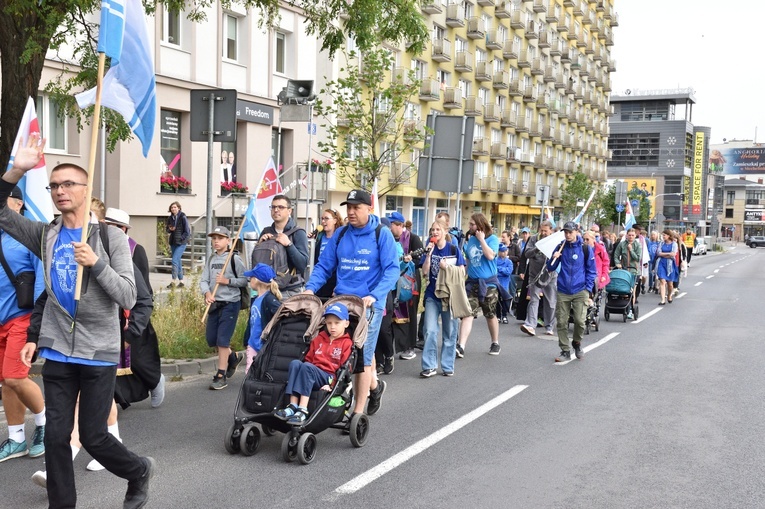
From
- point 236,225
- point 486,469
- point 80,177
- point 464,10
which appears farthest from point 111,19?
point 464,10

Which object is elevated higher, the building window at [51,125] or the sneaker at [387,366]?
the building window at [51,125]

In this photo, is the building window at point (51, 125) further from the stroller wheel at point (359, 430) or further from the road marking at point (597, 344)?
the stroller wheel at point (359, 430)

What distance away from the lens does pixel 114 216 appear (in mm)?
5688

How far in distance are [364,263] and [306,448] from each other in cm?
175

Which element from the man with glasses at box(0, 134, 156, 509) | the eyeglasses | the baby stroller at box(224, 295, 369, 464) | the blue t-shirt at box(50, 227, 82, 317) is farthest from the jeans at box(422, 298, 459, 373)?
the eyeglasses

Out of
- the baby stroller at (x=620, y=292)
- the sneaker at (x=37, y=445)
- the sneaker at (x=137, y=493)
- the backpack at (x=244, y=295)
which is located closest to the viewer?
the sneaker at (x=137, y=493)

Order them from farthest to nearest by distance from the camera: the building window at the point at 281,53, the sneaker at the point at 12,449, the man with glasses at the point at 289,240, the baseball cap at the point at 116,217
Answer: the building window at the point at 281,53 → the man with glasses at the point at 289,240 → the sneaker at the point at 12,449 → the baseball cap at the point at 116,217

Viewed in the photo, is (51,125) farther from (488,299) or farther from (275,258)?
(275,258)

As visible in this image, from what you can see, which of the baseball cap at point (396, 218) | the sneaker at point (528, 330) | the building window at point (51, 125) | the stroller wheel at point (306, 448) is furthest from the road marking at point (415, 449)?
the building window at point (51, 125)

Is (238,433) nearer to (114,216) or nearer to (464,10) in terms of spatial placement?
(114,216)

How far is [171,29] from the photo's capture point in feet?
78.0

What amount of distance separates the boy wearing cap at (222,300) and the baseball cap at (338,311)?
249 centimetres

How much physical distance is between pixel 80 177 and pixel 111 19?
1107 mm

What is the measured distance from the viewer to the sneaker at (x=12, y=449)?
19.4 ft
